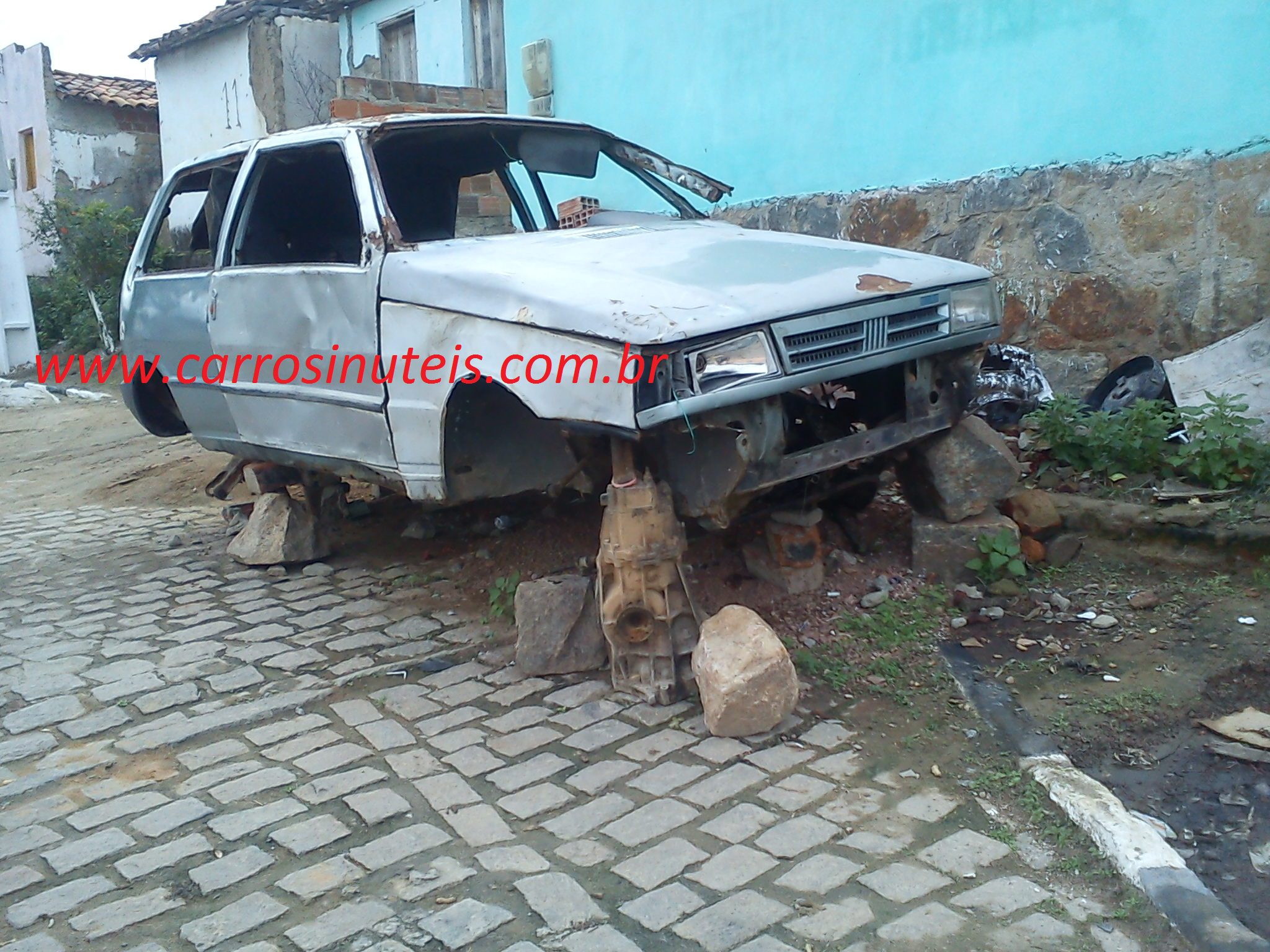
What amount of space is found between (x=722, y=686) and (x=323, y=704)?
56.7 inches

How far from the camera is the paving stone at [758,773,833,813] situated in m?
2.88

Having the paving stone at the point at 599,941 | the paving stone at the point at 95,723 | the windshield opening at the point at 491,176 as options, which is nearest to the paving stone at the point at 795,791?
the paving stone at the point at 599,941

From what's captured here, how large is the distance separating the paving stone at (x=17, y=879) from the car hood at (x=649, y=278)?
6.50ft

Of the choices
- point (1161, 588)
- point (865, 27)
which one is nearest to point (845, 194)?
point (865, 27)

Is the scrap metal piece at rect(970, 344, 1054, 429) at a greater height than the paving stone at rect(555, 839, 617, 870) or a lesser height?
greater

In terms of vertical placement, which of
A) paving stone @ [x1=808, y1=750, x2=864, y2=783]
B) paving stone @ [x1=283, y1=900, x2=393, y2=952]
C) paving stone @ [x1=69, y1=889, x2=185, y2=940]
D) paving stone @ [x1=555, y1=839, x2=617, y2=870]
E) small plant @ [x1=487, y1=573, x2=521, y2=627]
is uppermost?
small plant @ [x1=487, y1=573, x2=521, y2=627]

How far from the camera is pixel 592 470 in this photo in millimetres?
3912

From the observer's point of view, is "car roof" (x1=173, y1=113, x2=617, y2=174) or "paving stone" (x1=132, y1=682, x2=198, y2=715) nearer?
"paving stone" (x1=132, y1=682, x2=198, y2=715)

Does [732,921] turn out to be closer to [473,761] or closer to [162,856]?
[473,761]

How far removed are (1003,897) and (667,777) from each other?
0.98 meters

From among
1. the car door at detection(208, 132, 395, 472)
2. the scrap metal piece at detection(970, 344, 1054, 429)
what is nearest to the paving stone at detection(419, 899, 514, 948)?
the car door at detection(208, 132, 395, 472)

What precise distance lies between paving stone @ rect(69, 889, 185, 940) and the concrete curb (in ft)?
7.19

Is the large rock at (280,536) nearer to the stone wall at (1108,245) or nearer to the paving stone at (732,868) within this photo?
the paving stone at (732,868)

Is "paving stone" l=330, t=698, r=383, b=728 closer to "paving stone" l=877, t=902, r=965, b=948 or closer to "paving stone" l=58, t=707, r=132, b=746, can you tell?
"paving stone" l=58, t=707, r=132, b=746
